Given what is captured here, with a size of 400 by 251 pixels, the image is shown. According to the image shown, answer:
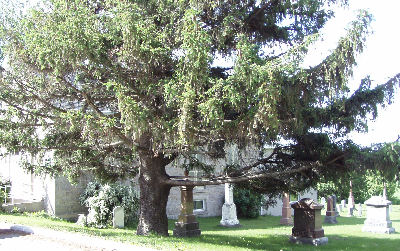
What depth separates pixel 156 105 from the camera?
35.3 ft

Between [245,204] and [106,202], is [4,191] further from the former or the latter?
[245,204]

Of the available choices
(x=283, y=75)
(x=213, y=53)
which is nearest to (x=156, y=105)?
(x=213, y=53)

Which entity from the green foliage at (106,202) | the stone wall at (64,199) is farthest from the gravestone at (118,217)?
the stone wall at (64,199)

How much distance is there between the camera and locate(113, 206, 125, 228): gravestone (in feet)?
55.2

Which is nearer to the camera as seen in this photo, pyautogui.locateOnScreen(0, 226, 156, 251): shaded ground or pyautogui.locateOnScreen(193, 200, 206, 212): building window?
pyautogui.locateOnScreen(0, 226, 156, 251): shaded ground

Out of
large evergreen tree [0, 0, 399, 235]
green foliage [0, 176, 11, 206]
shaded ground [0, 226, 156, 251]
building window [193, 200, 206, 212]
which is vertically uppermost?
large evergreen tree [0, 0, 399, 235]

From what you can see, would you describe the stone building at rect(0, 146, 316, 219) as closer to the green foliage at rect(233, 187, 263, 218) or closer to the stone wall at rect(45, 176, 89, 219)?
the stone wall at rect(45, 176, 89, 219)

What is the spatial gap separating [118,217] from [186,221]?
12.9 feet

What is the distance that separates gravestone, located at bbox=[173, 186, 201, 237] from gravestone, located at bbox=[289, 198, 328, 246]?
3.39m

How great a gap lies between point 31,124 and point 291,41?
298 inches

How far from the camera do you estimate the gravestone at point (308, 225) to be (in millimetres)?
13641

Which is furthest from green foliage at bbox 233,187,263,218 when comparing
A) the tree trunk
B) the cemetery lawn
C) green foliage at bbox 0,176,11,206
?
green foliage at bbox 0,176,11,206

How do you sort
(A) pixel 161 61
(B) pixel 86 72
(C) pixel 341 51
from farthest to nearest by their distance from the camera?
(B) pixel 86 72, (A) pixel 161 61, (C) pixel 341 51

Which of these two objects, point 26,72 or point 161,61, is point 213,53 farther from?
point 26,72
